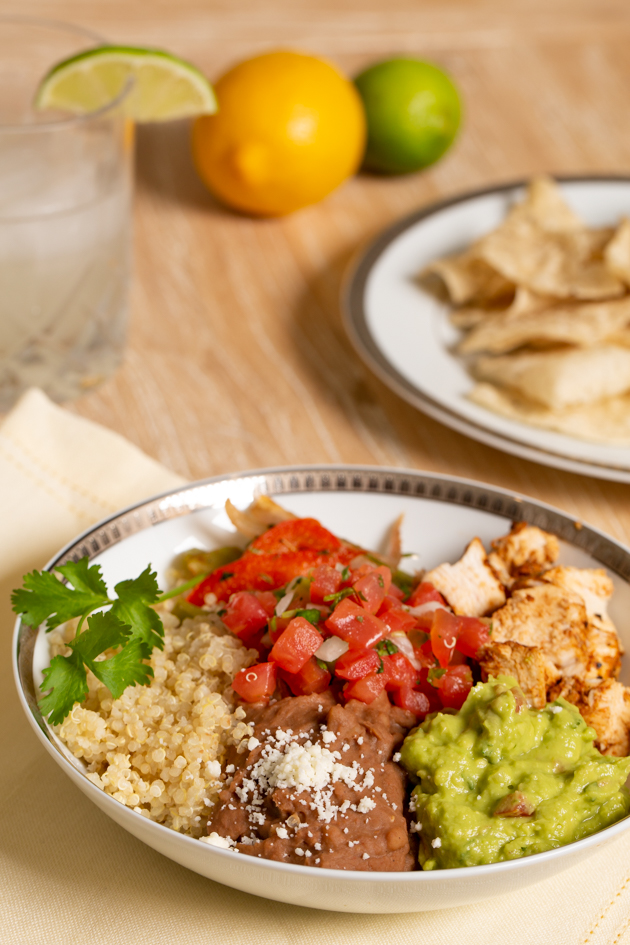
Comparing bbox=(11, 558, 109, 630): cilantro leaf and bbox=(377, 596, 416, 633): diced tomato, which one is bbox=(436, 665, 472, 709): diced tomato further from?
bbox=(11, 558, 109, 630): cilantro leaf

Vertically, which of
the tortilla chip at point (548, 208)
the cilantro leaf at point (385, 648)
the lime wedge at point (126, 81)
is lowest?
the cilantro leaf at point (385, 648)

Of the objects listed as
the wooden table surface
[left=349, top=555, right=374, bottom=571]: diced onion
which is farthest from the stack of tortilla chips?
[left=349, top=555, right=374, bottom=571]: diced onion

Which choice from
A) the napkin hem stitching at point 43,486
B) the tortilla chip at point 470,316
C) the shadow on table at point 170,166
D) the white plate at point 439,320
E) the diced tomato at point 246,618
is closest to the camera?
the diced tomato at point 246,618

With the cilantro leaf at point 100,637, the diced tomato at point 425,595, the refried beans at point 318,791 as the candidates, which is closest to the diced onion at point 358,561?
the diced tomato at point 425,595

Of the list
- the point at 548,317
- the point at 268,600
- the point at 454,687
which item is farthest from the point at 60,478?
the point at 548,317

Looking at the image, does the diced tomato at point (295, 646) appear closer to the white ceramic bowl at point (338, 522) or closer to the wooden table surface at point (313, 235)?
the white ceramic bowl at point (338, 522)

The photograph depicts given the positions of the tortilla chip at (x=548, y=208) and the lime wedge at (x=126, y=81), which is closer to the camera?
the lime wedge at (x=126, y=81)
